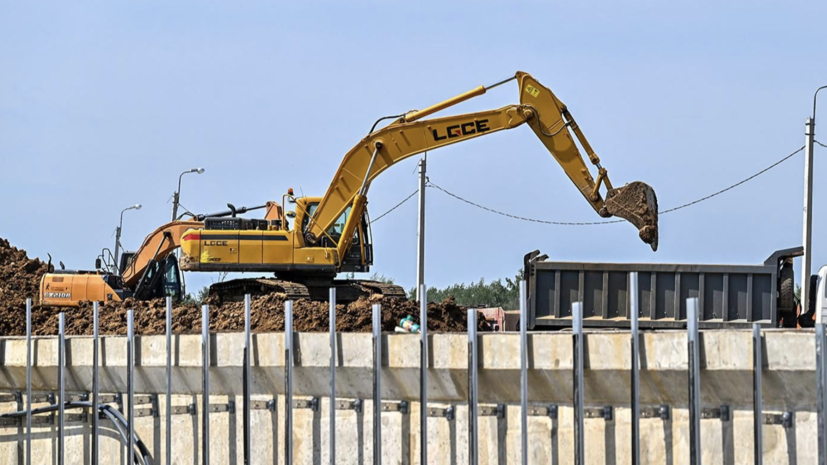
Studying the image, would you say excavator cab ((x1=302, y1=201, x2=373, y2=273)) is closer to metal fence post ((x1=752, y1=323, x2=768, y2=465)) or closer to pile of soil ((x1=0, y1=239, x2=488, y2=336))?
pile of soil ((x1=0, y1=239, x2=488, y2=336))

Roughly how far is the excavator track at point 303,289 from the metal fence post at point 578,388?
1155 cm

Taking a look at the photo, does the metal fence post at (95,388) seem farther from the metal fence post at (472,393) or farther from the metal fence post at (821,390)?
the metal fence post at (821,390)

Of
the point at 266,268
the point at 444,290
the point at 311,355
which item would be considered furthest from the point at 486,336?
the point at 444,290

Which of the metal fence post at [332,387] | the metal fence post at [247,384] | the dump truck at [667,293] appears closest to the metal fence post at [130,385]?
the metal fence post at [247,384]

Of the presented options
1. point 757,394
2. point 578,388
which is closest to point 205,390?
point 578,388

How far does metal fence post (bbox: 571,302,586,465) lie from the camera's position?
13008 millimetres

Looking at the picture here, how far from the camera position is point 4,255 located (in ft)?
110

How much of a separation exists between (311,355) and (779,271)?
7.67 meters

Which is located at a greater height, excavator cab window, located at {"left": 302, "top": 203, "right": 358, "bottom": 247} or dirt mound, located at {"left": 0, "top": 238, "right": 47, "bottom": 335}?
excavator cab window, located at {"left": 302, "top": 203, "right": 358, "bottom": 247}

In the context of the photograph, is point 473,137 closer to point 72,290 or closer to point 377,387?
point 72,290

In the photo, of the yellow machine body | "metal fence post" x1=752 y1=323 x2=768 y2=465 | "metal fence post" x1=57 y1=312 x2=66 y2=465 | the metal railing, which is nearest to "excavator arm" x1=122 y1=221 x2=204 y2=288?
the yellow machine body

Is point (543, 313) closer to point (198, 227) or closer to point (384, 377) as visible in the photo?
point (384, 377)

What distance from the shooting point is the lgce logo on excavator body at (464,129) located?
24625 millimetres

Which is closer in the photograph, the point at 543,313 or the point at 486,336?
the point at 486,336
